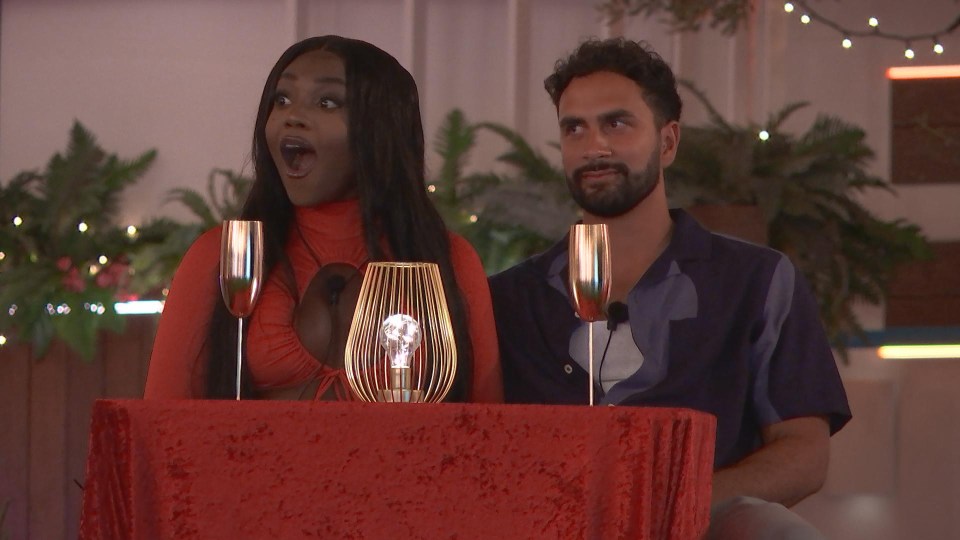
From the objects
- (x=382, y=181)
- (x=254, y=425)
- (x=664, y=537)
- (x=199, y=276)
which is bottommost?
(x=664, y=537)

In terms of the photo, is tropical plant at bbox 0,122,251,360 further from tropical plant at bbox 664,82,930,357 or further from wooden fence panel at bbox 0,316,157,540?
tropical plant at bbox 664,82,930,357

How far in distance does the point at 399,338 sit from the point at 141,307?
3629mm

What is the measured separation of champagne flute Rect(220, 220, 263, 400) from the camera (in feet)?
5.88

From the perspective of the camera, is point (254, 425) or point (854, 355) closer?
point (254, 425)

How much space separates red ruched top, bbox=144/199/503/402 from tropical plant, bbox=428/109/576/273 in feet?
7.24

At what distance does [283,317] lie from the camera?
6.82ft

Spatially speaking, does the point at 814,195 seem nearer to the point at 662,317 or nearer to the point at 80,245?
the point at 662,317

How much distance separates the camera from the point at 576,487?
1468 mm

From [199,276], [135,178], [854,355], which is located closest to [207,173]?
[135,178]

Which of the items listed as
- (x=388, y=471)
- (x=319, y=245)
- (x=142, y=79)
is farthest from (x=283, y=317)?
(x=142, y=79)

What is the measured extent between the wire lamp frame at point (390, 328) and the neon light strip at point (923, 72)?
3.71 metres

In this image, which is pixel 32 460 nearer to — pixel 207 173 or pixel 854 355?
pixel 207 173

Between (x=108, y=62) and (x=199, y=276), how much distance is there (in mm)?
3620

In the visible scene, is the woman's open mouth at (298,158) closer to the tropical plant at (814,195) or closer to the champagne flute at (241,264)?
the champagne flute at (241,264)
